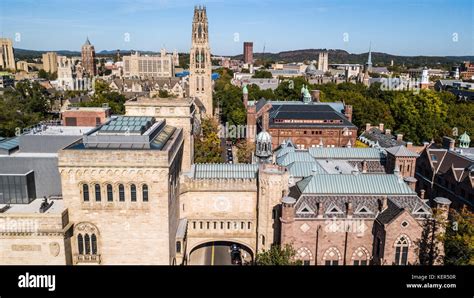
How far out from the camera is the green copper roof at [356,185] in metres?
40.4

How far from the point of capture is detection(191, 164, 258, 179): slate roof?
45.4 m

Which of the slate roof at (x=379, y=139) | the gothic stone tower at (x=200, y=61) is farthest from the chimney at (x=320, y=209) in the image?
the gothic stone tower at (x=200, y=61)

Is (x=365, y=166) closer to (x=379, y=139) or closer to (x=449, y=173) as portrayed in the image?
(x=449, y=173)

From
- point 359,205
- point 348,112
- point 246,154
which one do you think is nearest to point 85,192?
point 359,205

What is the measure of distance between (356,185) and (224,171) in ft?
51.1

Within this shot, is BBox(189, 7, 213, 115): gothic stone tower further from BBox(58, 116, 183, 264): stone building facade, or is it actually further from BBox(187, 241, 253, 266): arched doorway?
BBox(58, 116, 183, 264): stone building facade

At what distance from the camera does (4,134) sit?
7200 centimetres

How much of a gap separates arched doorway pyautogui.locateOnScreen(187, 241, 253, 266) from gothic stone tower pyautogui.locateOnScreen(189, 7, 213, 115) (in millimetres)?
61778

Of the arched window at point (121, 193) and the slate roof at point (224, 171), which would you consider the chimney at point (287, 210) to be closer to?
the slate roof at point (224, 171)

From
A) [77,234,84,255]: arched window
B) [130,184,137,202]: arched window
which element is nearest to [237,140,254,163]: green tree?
[130,184,137,202]: arched window

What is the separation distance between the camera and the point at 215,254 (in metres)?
49.3

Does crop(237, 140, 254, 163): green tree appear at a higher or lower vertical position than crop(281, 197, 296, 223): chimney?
lower
